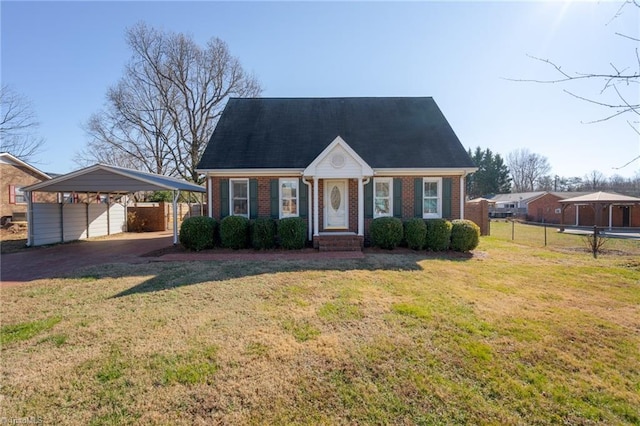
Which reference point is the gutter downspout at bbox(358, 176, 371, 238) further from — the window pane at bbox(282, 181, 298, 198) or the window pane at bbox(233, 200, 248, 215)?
the window pane at bbox(233, 200, 248, 215)

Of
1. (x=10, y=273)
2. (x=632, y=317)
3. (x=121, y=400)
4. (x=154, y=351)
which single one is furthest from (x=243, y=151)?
(x=632, y=317)

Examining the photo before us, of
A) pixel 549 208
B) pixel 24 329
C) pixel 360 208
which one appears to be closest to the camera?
pixel 24 329

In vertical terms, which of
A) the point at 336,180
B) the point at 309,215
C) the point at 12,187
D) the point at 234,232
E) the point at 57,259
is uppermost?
the point at 12,187

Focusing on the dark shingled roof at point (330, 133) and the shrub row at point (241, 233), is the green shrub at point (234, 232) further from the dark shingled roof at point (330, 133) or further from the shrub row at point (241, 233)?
the dark shingled roof at point (330, 133)

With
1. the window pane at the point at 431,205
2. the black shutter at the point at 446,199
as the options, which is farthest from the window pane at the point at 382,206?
the black shutter at the point at 446,199

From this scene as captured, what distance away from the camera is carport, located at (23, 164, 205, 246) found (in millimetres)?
A: 11656

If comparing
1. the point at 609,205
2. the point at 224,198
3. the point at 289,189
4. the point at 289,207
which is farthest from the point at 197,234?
the point at 609,205

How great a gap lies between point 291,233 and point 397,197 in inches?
183

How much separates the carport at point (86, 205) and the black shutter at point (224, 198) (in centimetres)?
177

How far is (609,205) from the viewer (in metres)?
27.5

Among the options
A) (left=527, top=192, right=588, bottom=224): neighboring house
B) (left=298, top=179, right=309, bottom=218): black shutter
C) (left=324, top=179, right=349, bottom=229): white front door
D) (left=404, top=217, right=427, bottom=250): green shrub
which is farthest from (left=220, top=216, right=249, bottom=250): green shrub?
(left=527, top=192, right=588, bottom=224): neighboring house

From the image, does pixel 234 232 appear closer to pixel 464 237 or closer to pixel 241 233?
Answer: pixel 241 233

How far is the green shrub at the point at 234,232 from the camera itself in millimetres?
10438

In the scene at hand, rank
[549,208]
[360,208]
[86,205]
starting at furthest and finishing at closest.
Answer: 1. [549,208]
2. [86,205]
3. [360,208]
